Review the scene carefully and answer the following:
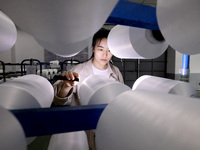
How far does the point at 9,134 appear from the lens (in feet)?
0.79

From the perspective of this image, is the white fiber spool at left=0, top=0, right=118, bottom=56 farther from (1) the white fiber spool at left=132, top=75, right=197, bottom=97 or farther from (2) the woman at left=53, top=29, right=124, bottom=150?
(2) the woman at left=53, top=29, right=124, bottom=150

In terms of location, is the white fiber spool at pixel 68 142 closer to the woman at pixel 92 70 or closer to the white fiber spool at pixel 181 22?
the woman at pixel 92 70

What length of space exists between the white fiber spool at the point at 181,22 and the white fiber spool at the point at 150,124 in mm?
138

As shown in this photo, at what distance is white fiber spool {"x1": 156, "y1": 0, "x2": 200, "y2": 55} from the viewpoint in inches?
10.7

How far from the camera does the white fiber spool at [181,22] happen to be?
271 mm

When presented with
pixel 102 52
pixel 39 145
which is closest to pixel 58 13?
pixel 102 52

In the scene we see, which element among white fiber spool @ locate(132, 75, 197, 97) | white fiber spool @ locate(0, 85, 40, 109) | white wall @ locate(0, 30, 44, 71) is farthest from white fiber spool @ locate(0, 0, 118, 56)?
white wall @ locate(0, 30, 44, 71)

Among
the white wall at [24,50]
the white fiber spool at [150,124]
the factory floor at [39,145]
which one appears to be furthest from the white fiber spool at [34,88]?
the white wall at [24,50]

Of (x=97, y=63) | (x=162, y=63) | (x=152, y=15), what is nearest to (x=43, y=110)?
(x=152, y=15)

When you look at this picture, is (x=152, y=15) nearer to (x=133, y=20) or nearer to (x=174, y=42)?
(x=133, y=20)

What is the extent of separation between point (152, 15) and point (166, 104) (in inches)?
14.5

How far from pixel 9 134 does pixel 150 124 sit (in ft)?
0.75

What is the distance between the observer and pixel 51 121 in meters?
0.38

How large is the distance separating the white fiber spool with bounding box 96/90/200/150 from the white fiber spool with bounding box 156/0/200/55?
0.14m
